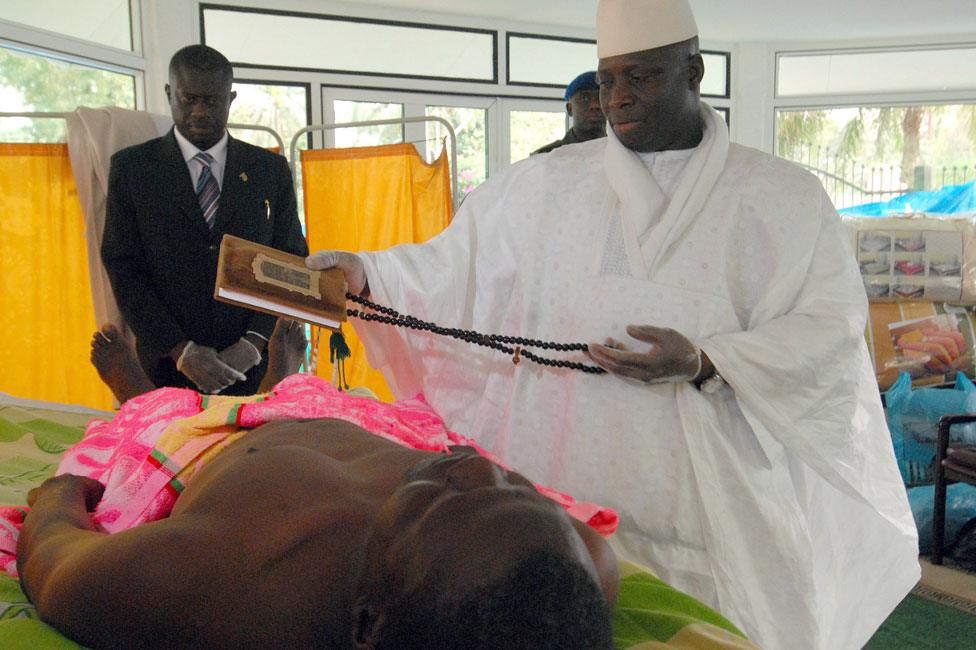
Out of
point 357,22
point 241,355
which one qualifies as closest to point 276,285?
point 241,355

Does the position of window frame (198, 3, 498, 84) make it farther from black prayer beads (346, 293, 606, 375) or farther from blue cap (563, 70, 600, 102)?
black prayer beads (346, 293, 606, 375)

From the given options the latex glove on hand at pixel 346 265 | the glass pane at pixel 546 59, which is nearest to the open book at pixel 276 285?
the latex glove on hand at pixel 346 265

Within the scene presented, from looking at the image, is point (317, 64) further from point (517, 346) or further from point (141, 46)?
point (517, 346)

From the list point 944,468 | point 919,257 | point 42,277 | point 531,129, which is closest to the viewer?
point 42,277

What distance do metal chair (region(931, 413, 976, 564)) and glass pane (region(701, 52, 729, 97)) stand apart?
20.4 feet

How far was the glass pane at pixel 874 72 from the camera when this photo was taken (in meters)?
9.58

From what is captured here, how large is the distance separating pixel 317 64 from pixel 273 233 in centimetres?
495

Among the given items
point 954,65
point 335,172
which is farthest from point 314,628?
point 954,65

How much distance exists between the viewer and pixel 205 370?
99.9 inches

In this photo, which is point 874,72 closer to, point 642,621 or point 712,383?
point 712,383

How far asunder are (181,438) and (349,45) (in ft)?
21.3

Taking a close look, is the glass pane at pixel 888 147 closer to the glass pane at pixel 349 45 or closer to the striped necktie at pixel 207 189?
the glass pane at pixel 349 45

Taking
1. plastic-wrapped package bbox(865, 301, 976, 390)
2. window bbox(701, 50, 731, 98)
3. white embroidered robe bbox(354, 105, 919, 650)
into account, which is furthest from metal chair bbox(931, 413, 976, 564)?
window bbox(701, 50, 731, 98)

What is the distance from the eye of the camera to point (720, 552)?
1.74 m
